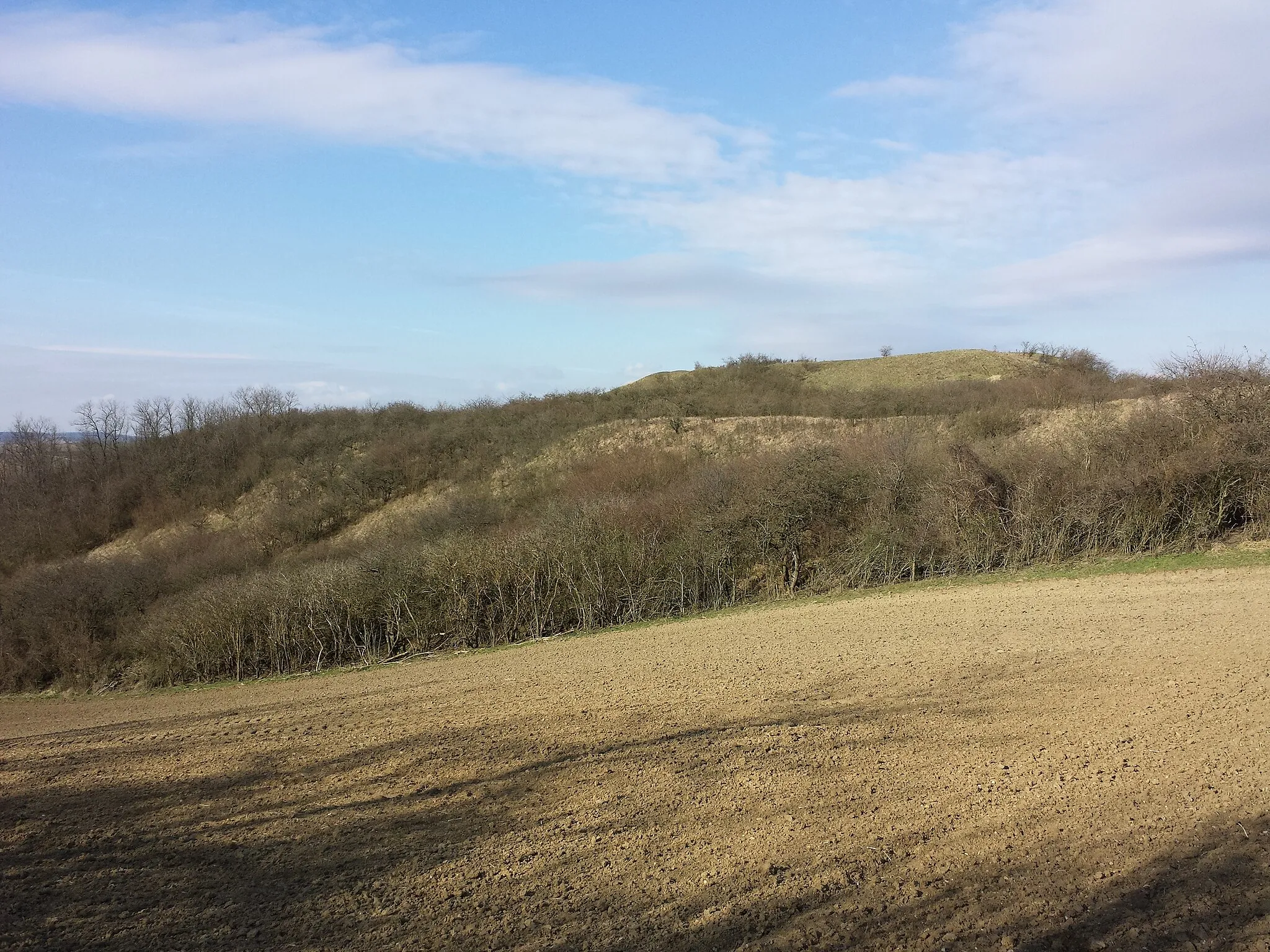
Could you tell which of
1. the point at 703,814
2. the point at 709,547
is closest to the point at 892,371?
the point at 709,547

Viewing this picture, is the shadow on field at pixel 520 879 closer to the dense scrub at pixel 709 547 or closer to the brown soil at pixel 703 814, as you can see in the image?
the brown soil at pixel 703 814

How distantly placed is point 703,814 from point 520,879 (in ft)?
5.24

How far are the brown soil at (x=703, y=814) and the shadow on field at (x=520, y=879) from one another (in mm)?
22

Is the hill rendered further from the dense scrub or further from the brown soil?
the brown soil

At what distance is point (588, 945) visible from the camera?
5191 millimetres

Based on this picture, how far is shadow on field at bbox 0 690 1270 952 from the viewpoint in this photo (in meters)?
5.17

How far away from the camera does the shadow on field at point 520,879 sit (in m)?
5.17

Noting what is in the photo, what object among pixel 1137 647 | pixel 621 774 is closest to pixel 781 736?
pixel 621 774

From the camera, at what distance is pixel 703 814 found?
22.7ft

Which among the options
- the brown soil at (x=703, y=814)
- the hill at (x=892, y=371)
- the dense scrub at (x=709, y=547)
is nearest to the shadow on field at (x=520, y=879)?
the brown soil at (x=703, y=814)

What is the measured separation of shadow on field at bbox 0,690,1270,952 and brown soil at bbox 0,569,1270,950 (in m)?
0.02

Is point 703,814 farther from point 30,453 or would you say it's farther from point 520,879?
point 30,453

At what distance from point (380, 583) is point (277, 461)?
3383 cm

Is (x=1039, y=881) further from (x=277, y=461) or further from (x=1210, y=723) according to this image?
(x=277, y=461)
